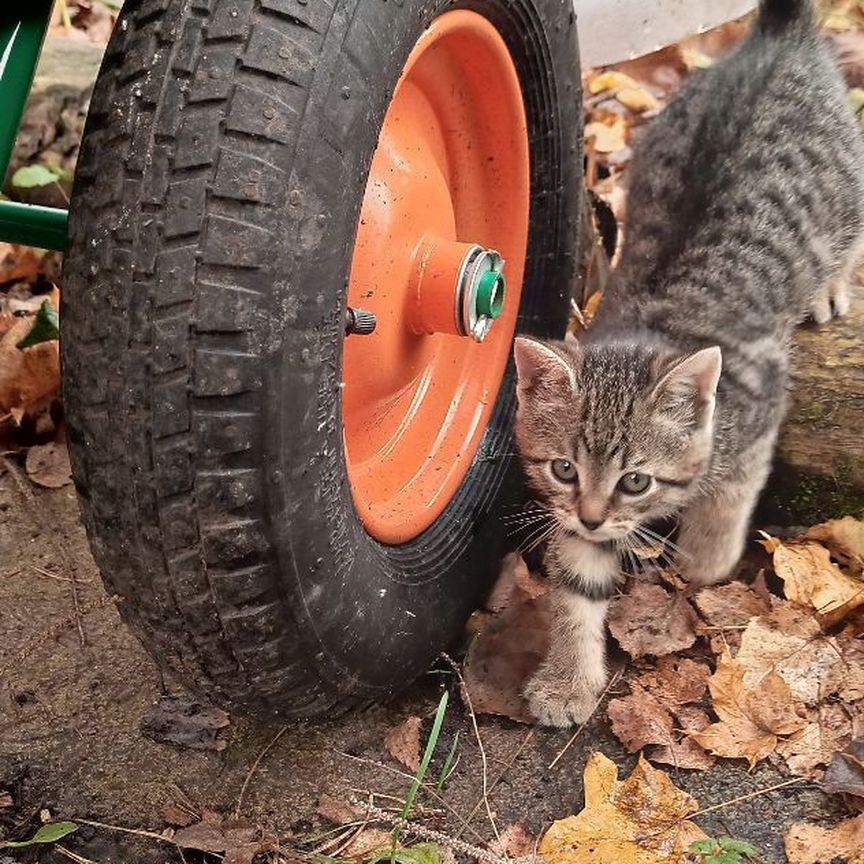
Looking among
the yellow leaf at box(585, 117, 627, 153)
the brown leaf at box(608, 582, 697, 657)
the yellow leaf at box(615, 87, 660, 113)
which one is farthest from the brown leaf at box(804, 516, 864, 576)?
the yellow leaf at box(615, 87, 660, 113)

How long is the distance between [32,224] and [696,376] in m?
1.38

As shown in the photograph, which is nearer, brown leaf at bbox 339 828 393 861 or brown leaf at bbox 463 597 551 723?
brown leaf at bbox 339 828 393 861

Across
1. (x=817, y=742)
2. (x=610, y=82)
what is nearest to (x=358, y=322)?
(x=817, y=742)

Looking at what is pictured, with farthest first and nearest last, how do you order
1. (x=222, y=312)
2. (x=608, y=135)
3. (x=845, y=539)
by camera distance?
(x=608, y=135) < (x=845, y=539) < (x=222, y=312)

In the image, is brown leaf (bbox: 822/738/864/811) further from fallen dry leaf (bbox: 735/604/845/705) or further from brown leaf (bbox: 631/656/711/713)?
brown leaf (bbox: 631/656/711/713)

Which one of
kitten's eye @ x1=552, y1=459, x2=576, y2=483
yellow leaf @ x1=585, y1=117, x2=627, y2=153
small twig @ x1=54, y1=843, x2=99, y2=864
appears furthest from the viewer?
yellow leaf @ x1=585, y1=117, x2=627, y2=153

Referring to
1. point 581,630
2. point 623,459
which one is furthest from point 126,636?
point 623,459

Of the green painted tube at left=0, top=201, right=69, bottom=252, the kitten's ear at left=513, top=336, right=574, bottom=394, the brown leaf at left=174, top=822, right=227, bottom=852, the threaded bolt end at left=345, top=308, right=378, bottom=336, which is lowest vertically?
the brown leaf at left=174, top=822, right=227, bottom=852

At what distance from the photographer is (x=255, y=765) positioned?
2.23m

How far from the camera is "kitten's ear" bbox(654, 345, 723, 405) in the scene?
229 cm

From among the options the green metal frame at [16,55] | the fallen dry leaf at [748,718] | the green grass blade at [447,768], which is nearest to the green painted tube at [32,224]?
the green metal frame at [16,55]

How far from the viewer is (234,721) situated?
2330mm

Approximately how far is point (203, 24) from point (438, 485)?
1.21 m

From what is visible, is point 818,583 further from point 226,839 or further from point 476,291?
point 226,839
